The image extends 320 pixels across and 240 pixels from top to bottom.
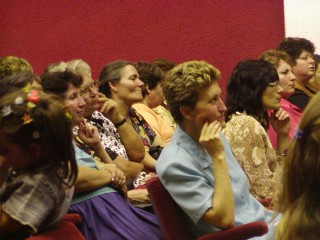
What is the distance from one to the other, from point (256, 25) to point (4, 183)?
3.88 metres

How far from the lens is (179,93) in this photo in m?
2.88

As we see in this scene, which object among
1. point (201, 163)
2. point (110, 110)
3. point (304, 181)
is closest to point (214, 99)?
point (201, 163)

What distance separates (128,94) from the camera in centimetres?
408

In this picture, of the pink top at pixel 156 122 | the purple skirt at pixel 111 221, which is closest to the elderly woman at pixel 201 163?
the purple skirt at pixel 111 221

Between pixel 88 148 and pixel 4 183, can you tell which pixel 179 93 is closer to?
pixel 88 148

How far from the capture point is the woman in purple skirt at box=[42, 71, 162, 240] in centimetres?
288

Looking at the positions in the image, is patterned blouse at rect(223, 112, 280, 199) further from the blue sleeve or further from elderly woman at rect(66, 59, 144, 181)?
the blue sleeve

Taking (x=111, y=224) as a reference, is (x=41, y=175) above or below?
above

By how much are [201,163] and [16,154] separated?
3.00 feet

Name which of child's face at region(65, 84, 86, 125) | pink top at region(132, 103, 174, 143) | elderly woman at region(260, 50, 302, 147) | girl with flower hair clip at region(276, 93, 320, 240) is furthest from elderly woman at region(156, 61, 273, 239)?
elderly woman at region(260, 50, 302, 147)

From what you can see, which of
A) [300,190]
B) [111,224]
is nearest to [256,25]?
[111,224]

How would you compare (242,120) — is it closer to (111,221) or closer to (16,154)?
(111,221)

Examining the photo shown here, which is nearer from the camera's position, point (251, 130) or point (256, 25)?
point (251, 130)

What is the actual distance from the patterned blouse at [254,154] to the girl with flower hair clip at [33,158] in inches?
58.3
